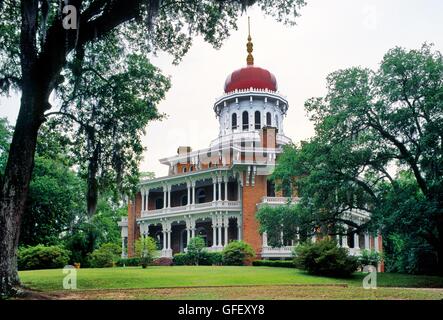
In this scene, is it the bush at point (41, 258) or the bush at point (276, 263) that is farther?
the bush at point (276, 263)

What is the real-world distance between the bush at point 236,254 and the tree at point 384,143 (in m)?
9.99

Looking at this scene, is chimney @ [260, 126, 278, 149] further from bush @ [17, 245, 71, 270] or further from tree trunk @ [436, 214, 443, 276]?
tree trunk @ [436, 214, 443, 276]

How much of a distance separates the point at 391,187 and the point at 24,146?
1919cm

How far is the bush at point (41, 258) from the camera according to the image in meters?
31.2

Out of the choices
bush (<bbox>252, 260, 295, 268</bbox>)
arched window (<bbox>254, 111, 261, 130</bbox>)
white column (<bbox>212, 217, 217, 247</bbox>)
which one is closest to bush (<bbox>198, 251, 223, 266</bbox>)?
bush (<bbox>252, 260, 295, 268</bbox>)

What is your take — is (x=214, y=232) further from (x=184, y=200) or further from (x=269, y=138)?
(x=269, y=138)

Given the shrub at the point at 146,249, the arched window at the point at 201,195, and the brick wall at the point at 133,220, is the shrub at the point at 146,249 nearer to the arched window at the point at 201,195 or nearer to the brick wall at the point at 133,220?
the arched window at the point at 201,195

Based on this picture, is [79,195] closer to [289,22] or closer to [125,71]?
[125,71]

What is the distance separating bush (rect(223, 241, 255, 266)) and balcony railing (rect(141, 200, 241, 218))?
6624 mm

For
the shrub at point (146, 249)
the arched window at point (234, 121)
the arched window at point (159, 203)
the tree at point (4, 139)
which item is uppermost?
the arched window at point (234, 121)

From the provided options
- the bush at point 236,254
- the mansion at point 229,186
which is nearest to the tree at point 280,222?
the bush at point 236,254

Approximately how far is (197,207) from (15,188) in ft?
99.8

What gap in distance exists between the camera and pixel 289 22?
18.5 meters
